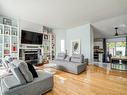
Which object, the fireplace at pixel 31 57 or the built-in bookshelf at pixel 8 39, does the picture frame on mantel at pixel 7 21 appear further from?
the fireplace at pixel 31 57

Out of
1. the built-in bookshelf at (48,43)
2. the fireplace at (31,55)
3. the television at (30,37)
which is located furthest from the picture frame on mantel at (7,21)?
the built-in bookshelf at (48,43)

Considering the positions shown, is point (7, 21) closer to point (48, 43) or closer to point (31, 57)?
point (31, 57)

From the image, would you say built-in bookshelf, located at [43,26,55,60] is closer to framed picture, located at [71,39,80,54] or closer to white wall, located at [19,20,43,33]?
white wall, located at [19,20,43,33]

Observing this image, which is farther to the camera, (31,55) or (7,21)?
(31,55)

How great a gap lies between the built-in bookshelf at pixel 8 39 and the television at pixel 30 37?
422 mm

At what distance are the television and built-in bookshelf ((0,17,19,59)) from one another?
422mm

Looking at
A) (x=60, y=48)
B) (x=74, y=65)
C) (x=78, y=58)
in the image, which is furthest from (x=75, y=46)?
(x=74, y=65)

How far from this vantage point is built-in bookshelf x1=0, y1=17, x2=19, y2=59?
210 inches

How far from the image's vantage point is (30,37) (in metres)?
6.70

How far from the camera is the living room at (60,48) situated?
2590mm

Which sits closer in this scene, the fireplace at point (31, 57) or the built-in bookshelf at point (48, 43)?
the fireplace at point (31, 57)

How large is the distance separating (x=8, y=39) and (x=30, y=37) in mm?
1427

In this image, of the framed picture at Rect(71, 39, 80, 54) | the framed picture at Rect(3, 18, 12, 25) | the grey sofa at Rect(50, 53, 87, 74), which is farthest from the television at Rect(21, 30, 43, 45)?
the framed picture at Rect(71, 39, 80, 54)

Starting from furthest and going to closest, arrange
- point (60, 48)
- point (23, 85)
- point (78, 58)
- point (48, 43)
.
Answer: point (60, 48), point (48, 43), point (78, 58), point (23, 85)
